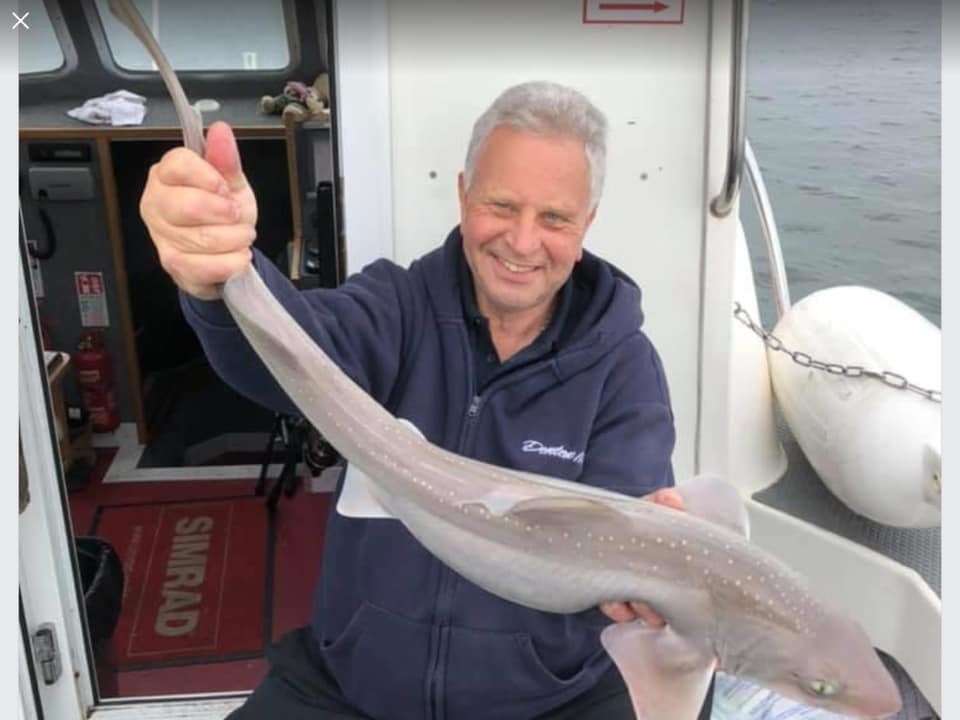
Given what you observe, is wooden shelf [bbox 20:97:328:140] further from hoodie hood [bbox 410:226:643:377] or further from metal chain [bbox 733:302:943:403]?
hoodie hood [bbox 410:226:643:377]

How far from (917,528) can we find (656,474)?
1.36 m

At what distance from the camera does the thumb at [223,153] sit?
1.22 meters

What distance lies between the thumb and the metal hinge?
1.43 m

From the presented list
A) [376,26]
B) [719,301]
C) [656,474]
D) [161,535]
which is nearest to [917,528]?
[719,301]

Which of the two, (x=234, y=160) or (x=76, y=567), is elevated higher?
(x=234, y=160)

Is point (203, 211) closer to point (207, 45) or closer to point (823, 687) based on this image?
point (823, 687)

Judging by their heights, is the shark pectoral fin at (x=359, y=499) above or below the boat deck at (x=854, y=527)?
above

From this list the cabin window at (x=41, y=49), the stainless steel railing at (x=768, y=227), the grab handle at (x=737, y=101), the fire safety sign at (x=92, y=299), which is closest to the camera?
the grab handle at (x=737, y=101)

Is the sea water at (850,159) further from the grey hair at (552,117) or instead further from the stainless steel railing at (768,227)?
the grey hair at (552,117)

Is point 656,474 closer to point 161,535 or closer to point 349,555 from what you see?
point 349,555

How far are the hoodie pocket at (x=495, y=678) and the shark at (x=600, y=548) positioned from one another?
425 millimetres

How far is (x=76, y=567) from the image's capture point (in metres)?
2.27

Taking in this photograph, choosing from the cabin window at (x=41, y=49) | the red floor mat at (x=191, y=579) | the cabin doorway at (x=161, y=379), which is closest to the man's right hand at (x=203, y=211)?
the cabin doorway at (x=161, y=379)

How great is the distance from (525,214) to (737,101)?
2.58ft
